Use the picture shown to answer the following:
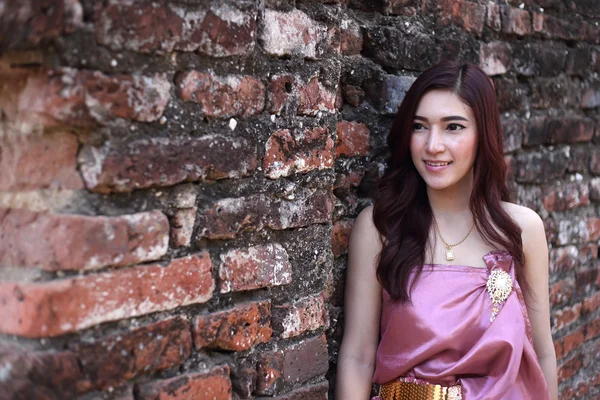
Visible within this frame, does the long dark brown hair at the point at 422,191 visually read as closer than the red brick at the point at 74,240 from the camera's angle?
No

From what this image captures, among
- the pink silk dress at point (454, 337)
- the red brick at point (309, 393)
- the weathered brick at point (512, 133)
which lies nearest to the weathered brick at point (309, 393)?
the red brick at point (309, 393)

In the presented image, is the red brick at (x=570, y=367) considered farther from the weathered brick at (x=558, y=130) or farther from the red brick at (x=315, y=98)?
the red brick at (x=315, y=98)

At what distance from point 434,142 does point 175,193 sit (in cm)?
113

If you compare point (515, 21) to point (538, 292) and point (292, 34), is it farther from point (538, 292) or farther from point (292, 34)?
point (292, 34)

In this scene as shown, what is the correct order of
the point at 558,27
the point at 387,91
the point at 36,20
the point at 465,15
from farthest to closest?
the point at 558,27 < the point at 465,15 < the point at 387,91 < the point at 36,20

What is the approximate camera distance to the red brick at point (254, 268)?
170 cm

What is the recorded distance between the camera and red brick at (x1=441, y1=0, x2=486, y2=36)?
109 inches

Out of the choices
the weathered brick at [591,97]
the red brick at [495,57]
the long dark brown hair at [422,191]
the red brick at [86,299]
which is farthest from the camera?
the weathered brick at [591,97]

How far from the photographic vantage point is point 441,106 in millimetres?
2424

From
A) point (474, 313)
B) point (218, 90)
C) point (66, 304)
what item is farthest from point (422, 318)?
point (66, 304)

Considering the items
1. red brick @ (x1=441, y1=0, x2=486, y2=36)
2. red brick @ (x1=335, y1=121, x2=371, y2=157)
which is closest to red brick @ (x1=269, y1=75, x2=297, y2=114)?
red brick @ (x1=335, y1=121, x2=371, y2=157)

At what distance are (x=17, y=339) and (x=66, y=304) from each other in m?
0.14

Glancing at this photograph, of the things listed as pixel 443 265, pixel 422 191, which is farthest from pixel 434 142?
pixel 443 265

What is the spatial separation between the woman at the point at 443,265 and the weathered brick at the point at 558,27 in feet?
3.04
